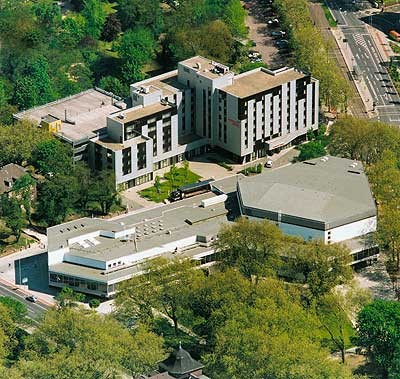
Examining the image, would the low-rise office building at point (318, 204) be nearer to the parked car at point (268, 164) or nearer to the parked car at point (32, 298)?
the parked car at point (268, 164)

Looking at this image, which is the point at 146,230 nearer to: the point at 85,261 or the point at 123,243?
the point at 123,243

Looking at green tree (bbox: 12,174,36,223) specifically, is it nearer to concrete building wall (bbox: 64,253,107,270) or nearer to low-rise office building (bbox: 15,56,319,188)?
low-rise office building (bbox: 15,56,319,188)

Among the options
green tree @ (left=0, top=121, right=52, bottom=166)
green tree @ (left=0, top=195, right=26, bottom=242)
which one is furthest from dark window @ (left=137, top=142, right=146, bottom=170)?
green tree @ (left=0, top=195, right=26, bottom=242)

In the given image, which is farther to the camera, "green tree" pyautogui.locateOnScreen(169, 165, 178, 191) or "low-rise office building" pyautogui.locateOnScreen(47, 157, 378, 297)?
"green tree" pyautogui.locateOnScreen(169, 165, 178, 191)

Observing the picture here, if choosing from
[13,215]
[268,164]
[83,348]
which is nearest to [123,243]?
[13,215]

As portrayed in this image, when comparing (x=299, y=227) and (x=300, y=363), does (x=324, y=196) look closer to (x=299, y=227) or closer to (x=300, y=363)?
(x=299, y=227)

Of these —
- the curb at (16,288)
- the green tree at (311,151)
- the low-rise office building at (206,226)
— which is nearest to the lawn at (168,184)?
the low-rise office building at (206,226)

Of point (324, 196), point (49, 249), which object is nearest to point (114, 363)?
point (49, 249)
